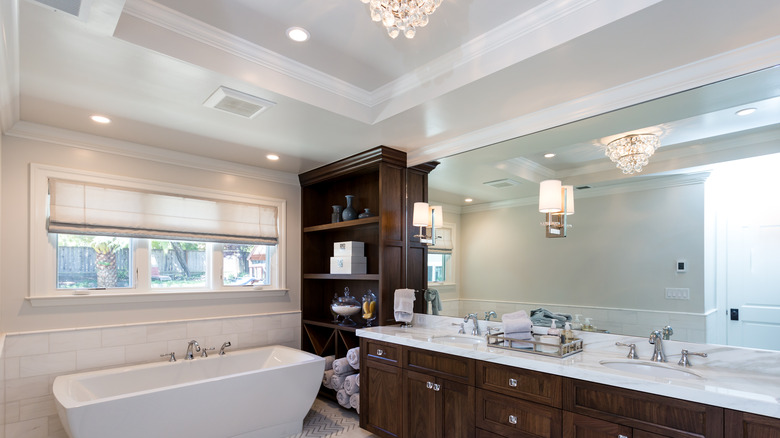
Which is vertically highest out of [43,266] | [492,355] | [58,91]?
[58,91]

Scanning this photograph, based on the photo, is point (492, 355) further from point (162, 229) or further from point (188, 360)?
point (162, 229)

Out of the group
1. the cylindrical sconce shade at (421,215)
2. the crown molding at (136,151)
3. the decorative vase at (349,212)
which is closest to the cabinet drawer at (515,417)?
the cylindrical sconce shade at (421,215)

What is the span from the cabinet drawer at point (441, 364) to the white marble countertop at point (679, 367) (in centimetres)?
5

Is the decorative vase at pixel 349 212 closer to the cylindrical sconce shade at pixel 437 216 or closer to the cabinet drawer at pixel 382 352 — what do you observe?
the cylindrical sconce shade at pixel 437 216

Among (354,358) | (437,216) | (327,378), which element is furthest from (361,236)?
(327,378)

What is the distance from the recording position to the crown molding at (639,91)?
1.97 m

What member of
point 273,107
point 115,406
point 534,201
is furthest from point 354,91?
point 115,406

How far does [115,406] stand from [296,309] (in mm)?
2151

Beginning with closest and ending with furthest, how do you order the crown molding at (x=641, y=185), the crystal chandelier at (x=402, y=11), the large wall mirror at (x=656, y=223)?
the crystal chandelier at (x=402, y=11) → the large wall mirror at (x=656, y=223) → the crown molding at (x=641, y=185)

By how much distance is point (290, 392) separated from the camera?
11.3 ft

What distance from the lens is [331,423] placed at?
365 centimetres

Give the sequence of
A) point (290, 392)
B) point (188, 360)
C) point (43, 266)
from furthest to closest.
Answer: point (188, 360) < point (290, 392) < point (43, 266)

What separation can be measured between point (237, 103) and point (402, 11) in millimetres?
1508

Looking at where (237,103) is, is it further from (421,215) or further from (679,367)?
(679,367)
